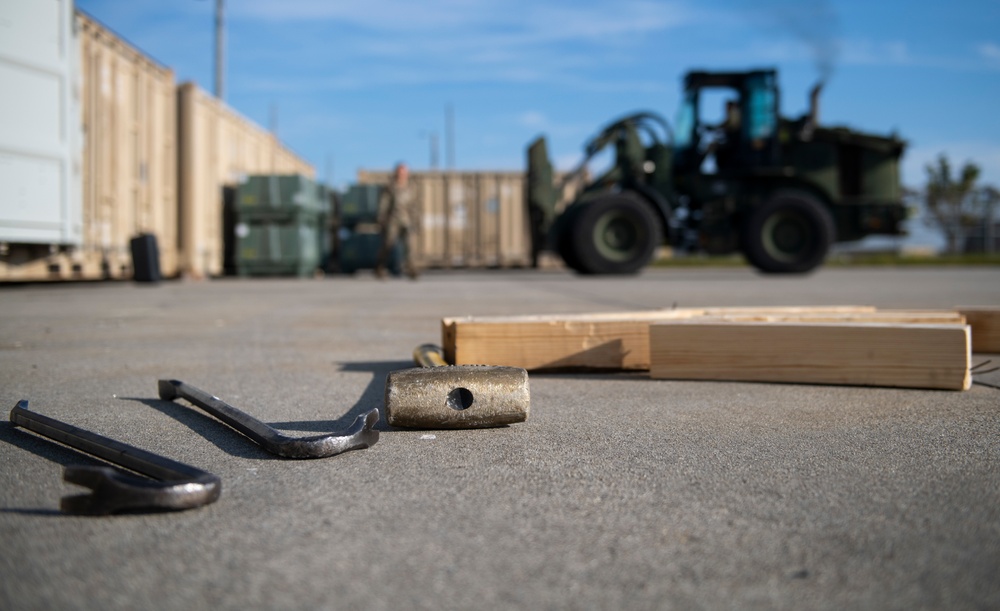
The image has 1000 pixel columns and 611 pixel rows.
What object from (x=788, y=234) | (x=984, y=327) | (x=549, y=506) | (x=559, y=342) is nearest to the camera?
(x=549, y=506)

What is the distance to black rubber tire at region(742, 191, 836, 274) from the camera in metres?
12.8

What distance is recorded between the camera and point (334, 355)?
170 inches

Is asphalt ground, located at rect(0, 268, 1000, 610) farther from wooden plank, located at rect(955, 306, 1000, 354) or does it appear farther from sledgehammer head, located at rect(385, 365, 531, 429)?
wooden plank, located at rect(955, 306, 1000, 354)

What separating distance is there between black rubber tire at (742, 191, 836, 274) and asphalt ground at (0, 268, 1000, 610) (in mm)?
9984

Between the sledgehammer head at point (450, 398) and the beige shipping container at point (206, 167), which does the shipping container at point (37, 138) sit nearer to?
the beige shipping container at point (206, 167)

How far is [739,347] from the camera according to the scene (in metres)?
3.43

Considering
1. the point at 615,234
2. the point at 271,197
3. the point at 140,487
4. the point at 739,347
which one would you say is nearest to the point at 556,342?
the point at 739,347

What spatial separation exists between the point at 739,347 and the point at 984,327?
5.50ft

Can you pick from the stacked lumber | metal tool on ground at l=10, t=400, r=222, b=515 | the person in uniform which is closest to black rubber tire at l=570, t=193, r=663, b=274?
the person in uniform

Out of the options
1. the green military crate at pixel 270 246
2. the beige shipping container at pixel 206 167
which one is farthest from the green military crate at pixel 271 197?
the beige shipping container at pixel 206 167

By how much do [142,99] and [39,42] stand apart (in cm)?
327

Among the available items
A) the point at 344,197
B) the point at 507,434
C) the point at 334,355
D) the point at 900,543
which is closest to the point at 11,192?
the point at 334,355

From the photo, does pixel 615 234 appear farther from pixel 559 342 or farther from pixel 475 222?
pixel 475 222

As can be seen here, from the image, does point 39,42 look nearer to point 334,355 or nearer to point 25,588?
point 334,355
